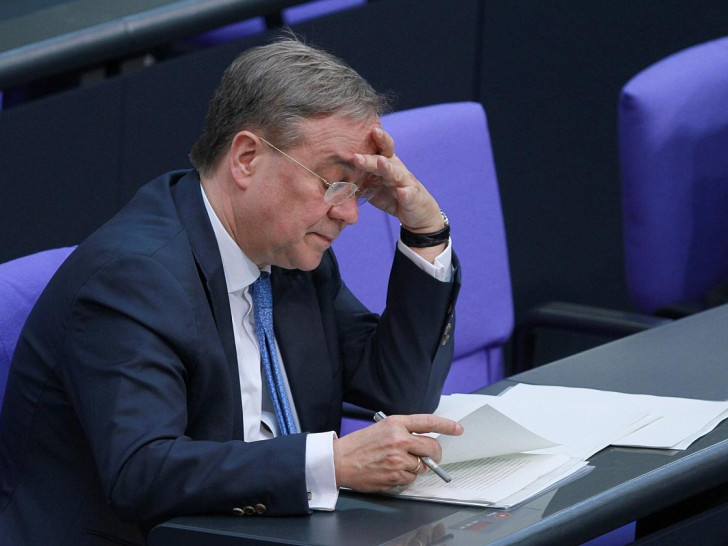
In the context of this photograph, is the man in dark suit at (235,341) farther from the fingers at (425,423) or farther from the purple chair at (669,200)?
the purple chair at (669,200)

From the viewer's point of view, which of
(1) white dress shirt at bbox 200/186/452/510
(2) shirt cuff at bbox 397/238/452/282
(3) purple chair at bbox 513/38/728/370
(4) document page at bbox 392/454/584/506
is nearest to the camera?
(4) document page at bbox 392/454/584/506

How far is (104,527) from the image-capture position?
5.96ft

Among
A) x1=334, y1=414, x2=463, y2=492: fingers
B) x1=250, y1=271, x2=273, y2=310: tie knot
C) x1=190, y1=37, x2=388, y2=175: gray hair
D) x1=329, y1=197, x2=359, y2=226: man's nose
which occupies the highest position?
x1=190, y1=37, x2=388, y2=175: gray hair

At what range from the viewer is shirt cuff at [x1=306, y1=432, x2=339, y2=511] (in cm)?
161

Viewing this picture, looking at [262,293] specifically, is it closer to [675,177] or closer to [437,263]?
[437,263]

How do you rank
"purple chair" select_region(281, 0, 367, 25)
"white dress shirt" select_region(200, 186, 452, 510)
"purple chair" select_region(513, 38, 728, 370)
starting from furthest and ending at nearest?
"purple chair" select_region(281, 0, 367, 25)
"purple chair" select_region(513, 38, 728, 370)
"white dress shirt" select_region(200, 186, 452, 510)

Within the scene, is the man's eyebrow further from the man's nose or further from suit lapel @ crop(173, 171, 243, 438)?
suit lapel @ crop(173, 171, 243, 438)

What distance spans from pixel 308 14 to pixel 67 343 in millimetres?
1956

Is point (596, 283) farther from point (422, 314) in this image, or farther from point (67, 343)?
point (67, 343)

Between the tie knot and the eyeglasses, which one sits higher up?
the eyeglasses

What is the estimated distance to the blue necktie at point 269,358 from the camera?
197 cm

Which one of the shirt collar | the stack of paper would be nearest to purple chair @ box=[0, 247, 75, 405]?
the shirt collar

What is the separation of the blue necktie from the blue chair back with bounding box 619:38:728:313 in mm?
1104

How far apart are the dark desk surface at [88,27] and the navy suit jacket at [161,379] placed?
2.15 ft
